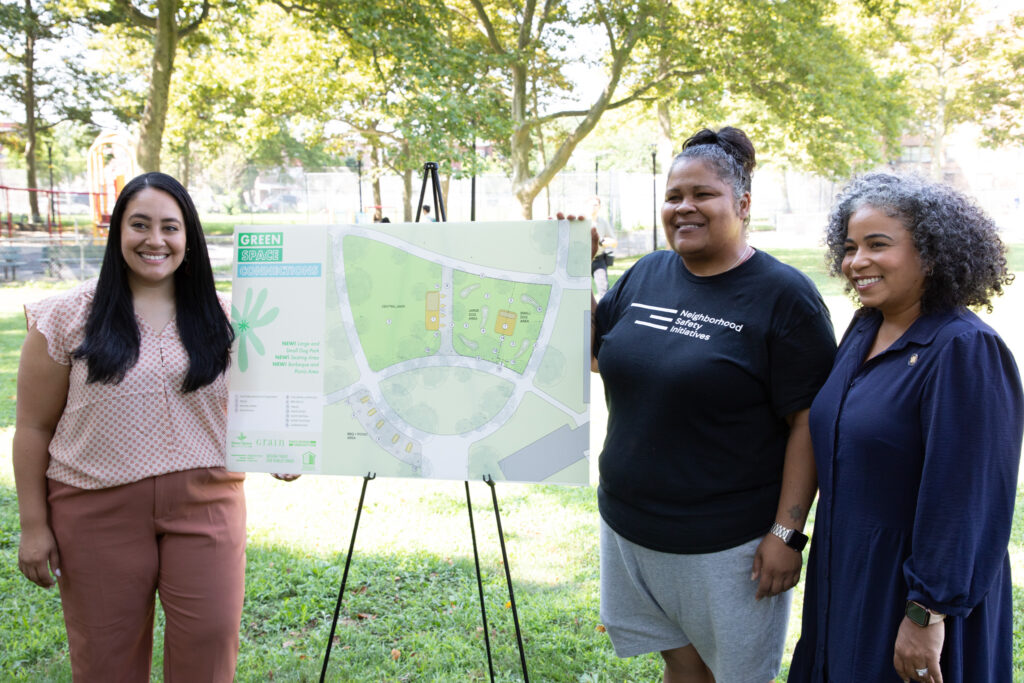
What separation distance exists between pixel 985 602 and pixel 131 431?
7.15 feet

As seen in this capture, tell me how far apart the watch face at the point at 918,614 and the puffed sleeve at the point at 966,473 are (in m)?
0.02

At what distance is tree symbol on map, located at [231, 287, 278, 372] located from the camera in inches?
97.1

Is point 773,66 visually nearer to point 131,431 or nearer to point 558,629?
point 558,629

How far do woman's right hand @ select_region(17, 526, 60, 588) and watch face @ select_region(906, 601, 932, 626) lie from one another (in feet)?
7.28

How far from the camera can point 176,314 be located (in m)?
2.30

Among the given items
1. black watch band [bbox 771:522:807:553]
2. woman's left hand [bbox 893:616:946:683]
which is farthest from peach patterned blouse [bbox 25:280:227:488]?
woman's left hand [bbox 893:616:946:683]

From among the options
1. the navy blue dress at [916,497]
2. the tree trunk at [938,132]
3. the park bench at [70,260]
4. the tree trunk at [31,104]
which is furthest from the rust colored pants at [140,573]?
the tree trunk at [938,132]

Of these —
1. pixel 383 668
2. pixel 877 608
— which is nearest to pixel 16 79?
pixel 383 668

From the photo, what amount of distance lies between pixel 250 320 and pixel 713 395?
145cm

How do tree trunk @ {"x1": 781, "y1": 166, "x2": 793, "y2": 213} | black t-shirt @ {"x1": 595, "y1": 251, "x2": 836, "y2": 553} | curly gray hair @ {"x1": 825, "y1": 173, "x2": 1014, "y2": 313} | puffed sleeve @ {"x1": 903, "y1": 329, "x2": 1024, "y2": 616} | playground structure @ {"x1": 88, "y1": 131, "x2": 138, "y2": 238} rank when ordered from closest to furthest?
puffed sleeve @ {"x1": 903, "y1": 329, "x2": 1024, "y2": 616} → curly gray hair @ {"x1": 825, "y1": 173, "x2": 1014, "y2": 313} → black t-shirt @ {"x1": 595, "y1": 251, "x2": 836, "y2": 553} → playground structure @ {"x1": 88, "y1": 131, "x2": 138, "y2": 238} → tree trunk @ {"x1": 781, "y1": 166, "x2": 793, "y2": 213}

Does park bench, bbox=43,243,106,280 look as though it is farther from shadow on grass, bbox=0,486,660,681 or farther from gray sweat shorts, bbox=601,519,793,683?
gray sweat shorts, bbox=601,519,793,683

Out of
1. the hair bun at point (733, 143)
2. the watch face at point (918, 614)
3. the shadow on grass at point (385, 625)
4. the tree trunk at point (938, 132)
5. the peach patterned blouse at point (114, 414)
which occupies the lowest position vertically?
the shadow on grass at point (385, 625)

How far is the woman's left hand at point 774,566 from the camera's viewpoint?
6.59 ft

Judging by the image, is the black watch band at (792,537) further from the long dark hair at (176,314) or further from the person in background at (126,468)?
the long dark hair at (176,314)
